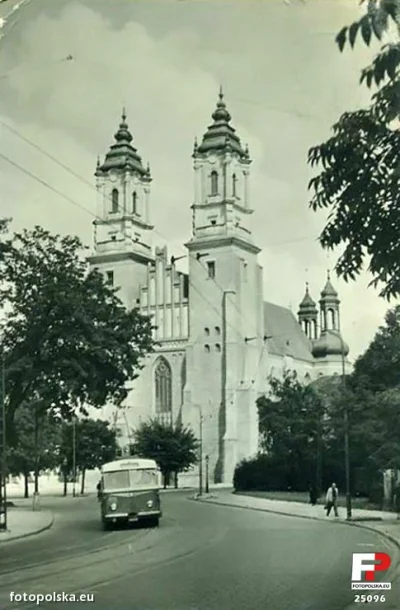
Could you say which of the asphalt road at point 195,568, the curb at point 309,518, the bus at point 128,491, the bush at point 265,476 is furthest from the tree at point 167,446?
A: the asphalt road at point 195,568

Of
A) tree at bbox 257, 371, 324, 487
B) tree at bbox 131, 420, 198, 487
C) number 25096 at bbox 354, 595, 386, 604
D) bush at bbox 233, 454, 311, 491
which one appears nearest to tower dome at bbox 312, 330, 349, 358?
tree at bbox 257, 371, 324, 487

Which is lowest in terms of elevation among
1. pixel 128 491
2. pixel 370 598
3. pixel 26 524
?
A: pixel 26 524

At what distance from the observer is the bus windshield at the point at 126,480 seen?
45.4ft

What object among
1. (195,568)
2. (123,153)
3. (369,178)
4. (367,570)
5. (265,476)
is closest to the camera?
(369,178)

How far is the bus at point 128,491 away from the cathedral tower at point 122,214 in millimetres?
2384

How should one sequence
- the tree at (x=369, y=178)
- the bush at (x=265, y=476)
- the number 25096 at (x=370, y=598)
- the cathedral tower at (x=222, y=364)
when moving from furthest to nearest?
the cathedral tower at (x=222, y=364)
the bush at (x=265, y=476)
the number 25096 at (x=370, y=598)
the tree at (x=369, y=178)

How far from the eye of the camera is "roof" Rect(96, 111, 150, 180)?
257 inches

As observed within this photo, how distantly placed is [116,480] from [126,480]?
145 mm

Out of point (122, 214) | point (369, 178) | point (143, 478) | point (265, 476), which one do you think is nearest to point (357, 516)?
point (143, 478)

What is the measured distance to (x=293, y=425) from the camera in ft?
97.1

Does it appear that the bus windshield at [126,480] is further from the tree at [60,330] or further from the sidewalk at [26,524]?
the tree at [60,330]

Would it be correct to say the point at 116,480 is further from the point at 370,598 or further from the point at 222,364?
the point at 222,364

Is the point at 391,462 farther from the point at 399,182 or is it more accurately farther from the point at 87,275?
the point at 87,275

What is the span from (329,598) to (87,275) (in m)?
5.70
